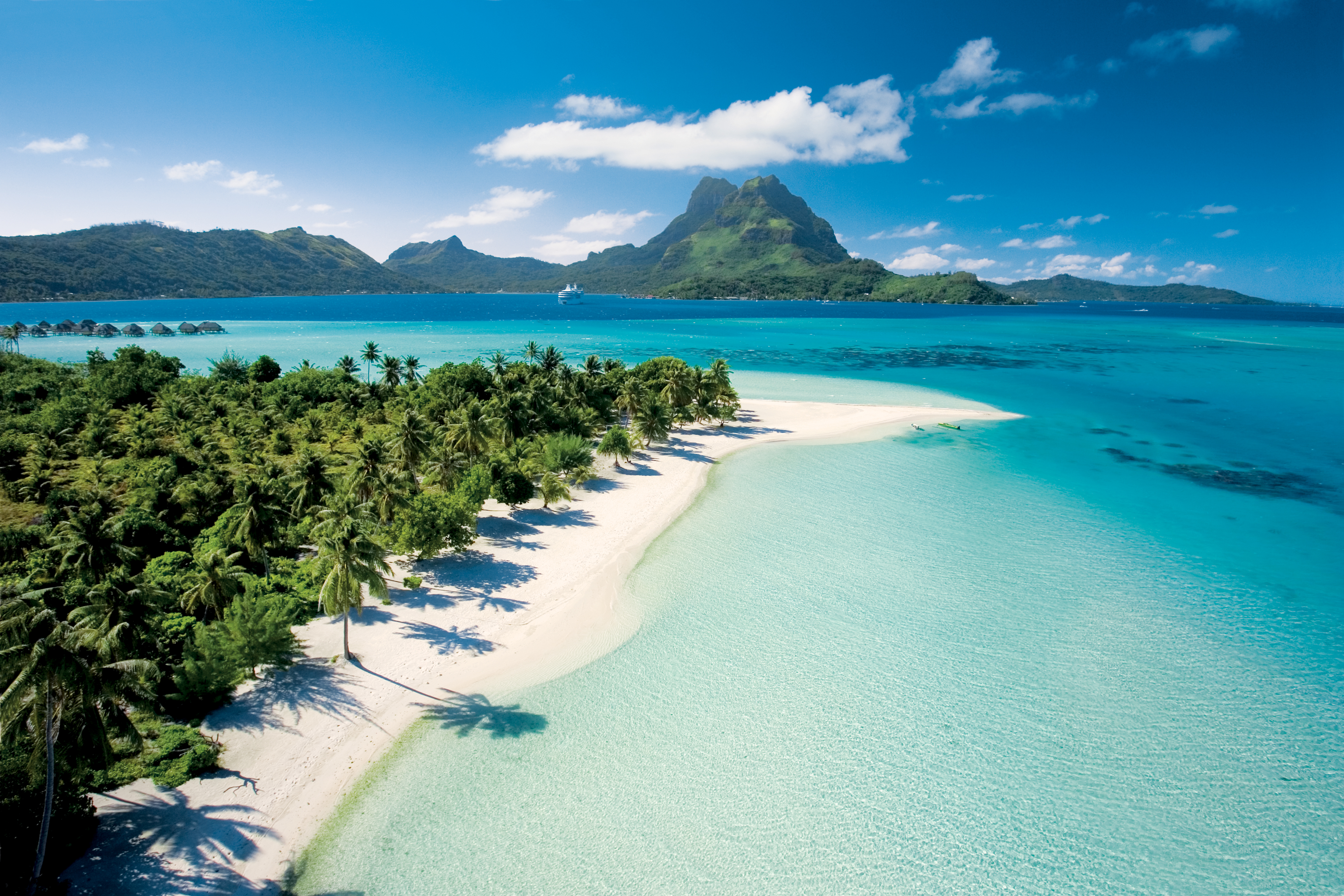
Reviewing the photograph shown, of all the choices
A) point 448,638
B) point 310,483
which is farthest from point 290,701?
point 310,483

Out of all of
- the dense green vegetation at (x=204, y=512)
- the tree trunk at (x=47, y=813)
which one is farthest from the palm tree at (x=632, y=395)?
the tree trunk at (x=47, y=813)

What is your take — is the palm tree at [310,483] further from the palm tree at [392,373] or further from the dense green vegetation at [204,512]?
the palm tree at [392,373]

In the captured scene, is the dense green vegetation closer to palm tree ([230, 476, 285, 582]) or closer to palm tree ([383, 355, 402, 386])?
palm tree ([230, 476, 285, 582])

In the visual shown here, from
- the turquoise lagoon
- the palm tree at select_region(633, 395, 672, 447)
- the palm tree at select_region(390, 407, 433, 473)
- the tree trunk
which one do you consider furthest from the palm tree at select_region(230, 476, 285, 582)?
the palm tree at select_region(633, 395, 672, 447)

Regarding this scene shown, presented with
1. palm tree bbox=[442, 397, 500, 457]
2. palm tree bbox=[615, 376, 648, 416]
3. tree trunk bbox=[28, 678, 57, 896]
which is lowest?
tree trunk bbox=[28, 678, 57, 896]

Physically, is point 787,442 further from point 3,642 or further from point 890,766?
point 3,642

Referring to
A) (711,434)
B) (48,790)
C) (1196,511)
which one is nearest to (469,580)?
(48,790)

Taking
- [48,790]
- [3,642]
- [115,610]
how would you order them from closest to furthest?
1. [3,642]
2. [48,790]
3. [115,610]
